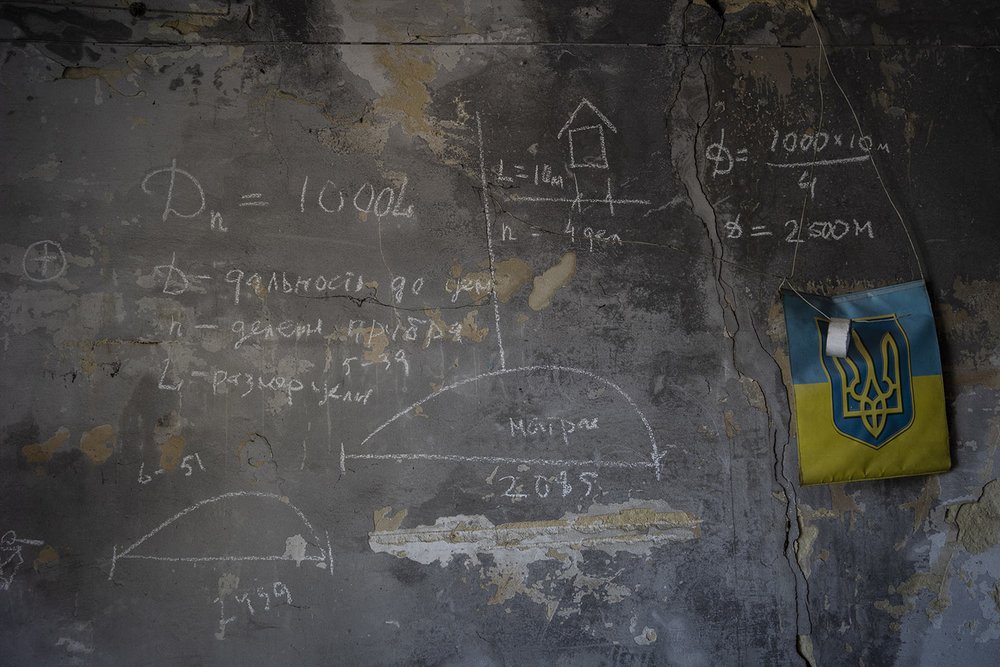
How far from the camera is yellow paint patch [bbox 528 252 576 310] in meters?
2.94

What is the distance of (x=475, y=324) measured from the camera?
2910 millimetres

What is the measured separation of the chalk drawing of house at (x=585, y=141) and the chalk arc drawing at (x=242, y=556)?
74.0 inches

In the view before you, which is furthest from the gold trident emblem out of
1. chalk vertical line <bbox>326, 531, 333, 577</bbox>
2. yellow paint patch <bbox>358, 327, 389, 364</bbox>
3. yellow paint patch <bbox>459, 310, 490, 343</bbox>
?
chalk vertical line <bbox>326, 531, 333, 577</bbox>

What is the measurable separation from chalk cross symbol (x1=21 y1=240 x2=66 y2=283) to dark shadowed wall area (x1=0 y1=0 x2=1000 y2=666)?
0.04 feet

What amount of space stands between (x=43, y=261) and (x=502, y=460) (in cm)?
205

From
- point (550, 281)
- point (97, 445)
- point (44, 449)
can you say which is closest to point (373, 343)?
point (550, 281)

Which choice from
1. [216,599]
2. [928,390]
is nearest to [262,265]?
[216,599]

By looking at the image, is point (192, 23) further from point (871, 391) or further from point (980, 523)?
point (980, 523)

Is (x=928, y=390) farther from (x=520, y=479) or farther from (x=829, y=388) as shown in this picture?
(x=520, y=479)

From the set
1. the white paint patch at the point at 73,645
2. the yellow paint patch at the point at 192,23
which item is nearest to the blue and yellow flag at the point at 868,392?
the yellow paint patch at the point at 192,23

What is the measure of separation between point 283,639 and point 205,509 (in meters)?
0.62

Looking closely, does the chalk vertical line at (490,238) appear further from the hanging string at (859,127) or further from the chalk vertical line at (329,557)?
the hanging string at (859,127)

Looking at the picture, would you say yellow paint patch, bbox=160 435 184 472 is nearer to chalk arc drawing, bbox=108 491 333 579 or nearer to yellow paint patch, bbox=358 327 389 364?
chalk arc drawing, bbox=108 491 333 579

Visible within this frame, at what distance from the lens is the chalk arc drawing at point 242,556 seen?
9.08 feet
